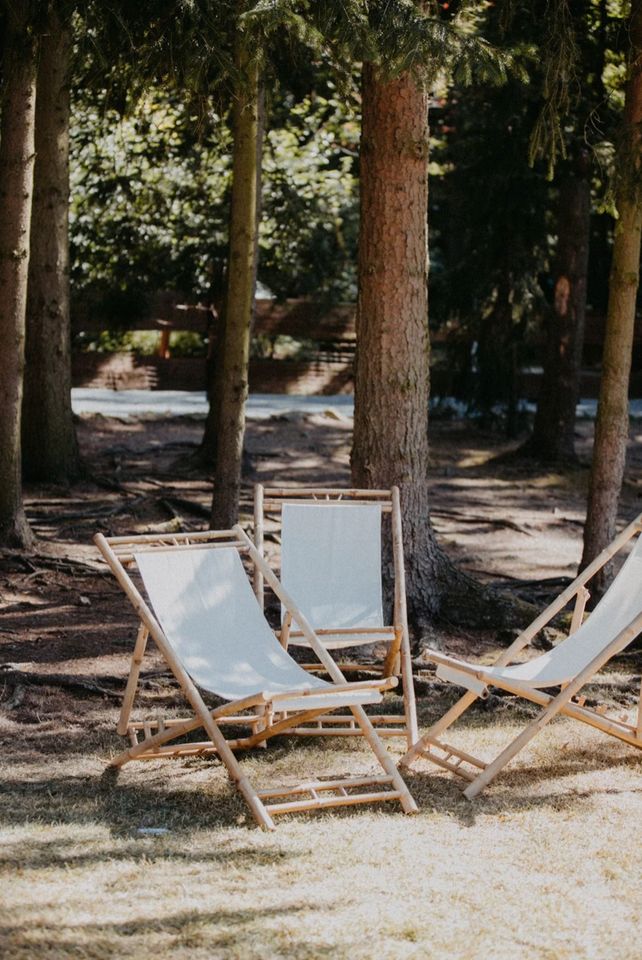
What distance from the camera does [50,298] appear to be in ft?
35.6

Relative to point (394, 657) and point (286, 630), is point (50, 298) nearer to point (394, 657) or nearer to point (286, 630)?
point (286, 630)

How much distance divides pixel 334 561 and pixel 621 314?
2.41 meters

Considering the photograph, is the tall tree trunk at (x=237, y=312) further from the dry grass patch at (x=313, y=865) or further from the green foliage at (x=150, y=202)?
the green foliage at (x=150, y=202)

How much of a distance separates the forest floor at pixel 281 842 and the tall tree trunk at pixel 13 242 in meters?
0.95

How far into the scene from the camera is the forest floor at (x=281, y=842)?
3502 millimetres

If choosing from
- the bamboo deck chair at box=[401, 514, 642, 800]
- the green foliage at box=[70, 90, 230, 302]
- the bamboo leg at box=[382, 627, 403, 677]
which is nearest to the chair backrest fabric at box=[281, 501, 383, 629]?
the bamboo leg at box=[382, 627, 403, 677]

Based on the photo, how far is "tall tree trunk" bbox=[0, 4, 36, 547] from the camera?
7.94m

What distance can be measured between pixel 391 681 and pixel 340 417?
468 inches

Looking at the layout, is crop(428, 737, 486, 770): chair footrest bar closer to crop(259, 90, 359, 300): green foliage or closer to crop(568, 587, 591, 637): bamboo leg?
crop(568, 587, 591, 637): bamboo leg

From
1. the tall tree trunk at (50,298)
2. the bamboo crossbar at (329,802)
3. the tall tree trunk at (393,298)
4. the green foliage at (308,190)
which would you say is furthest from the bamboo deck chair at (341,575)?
the green foliage at (308,190)

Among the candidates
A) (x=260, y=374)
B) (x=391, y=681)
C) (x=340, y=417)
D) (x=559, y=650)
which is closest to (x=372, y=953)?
(x=391, y=681)

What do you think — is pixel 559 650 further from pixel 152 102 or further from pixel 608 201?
pixel 152 102

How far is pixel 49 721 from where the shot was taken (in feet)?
18.7

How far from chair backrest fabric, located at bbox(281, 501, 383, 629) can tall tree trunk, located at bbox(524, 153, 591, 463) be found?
308 inches
